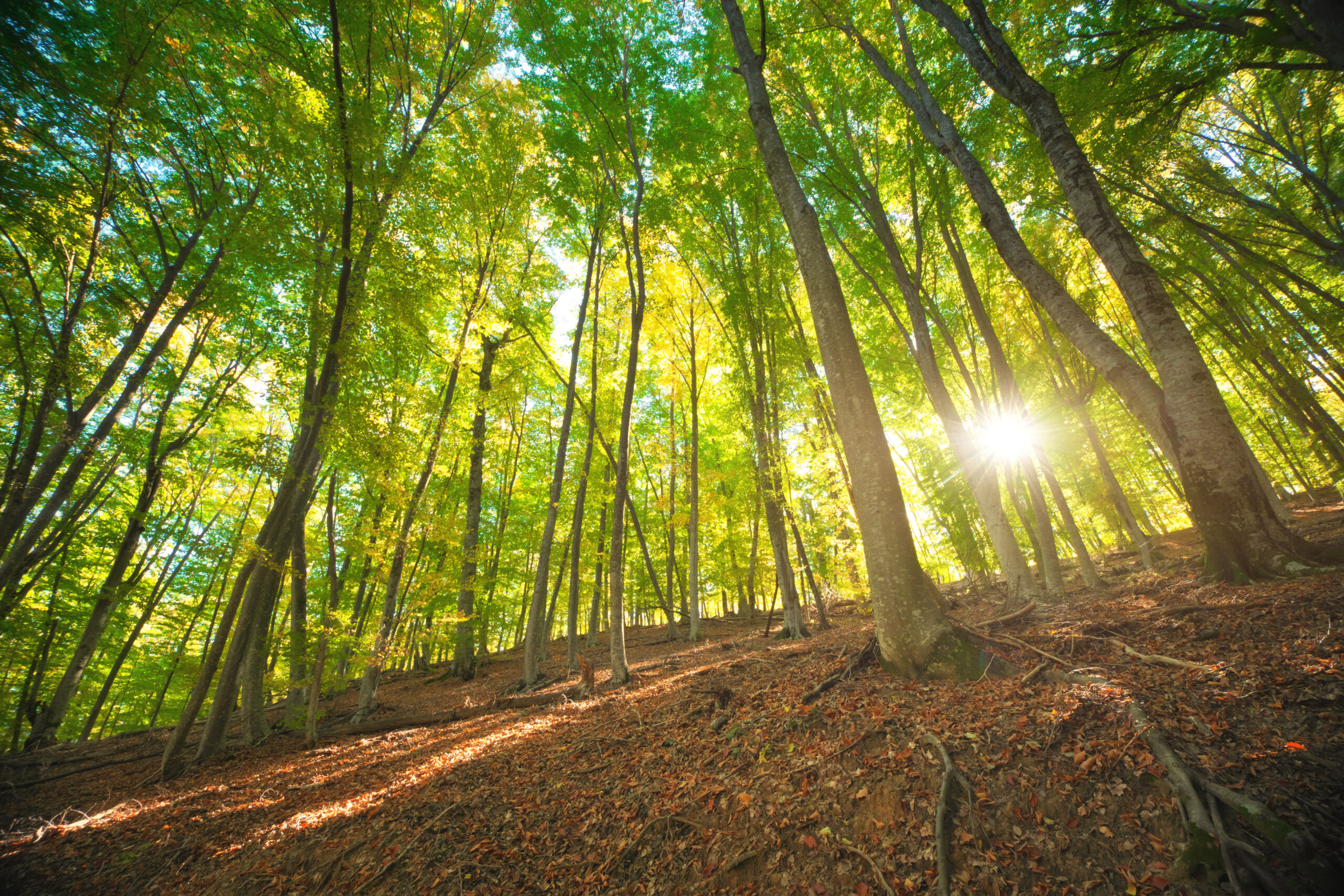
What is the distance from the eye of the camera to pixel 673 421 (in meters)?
16.7

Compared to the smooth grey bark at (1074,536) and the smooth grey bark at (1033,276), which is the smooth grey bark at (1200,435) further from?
the smooth grey bark at (1074,536)

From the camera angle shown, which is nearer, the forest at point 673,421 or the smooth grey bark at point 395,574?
the forest at point 673,421

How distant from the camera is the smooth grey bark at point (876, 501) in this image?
157 inches

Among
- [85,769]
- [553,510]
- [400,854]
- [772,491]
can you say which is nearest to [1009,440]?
[772,491]

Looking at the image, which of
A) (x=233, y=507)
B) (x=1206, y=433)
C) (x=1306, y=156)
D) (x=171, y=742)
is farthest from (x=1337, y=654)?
(x=233, y=507)

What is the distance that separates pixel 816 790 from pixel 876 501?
2.44 meters

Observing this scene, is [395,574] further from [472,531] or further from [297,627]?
[472,531]

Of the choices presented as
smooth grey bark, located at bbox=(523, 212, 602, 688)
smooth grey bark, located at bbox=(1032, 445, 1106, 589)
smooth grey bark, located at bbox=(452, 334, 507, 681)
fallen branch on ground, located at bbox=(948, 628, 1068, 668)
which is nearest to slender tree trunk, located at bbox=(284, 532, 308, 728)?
smooth grey bark, located at bbox=(452, 334, 507, 681)

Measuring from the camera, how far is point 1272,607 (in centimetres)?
334

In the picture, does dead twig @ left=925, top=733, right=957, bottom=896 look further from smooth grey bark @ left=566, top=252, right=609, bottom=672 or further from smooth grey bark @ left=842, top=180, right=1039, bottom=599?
smooth grey bark @ left=566, top=252, right=609, bottom=672

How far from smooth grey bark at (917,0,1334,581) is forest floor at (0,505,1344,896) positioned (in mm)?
497

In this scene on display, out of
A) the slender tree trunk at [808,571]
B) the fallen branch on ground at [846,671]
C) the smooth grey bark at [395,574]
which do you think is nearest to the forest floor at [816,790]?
the fallen branch on ground at [846,671]

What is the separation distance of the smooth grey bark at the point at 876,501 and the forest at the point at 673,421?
0.05 meters

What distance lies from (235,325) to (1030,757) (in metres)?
16.7
